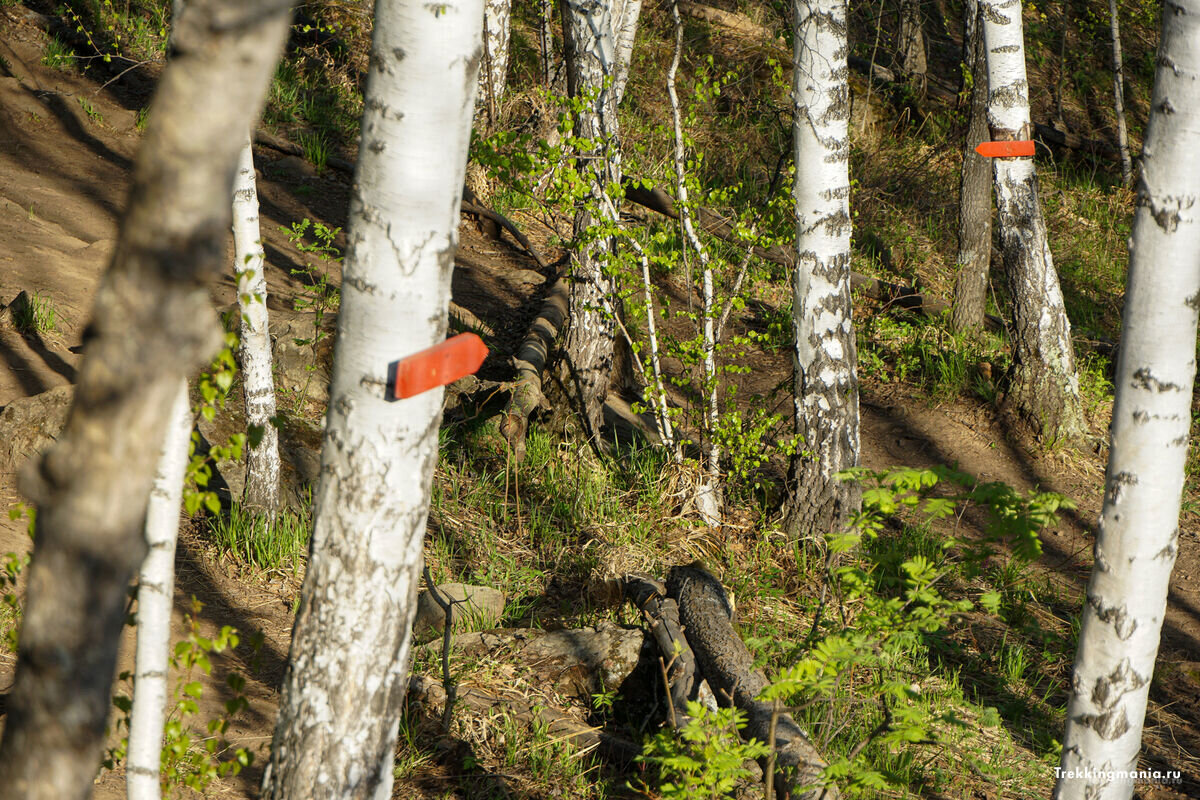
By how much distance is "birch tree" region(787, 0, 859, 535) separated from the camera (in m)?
4.75

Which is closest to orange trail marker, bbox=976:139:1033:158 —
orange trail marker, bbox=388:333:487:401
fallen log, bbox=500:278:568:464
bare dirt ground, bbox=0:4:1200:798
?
bare dirt ground, bbox=0:4:1200:798

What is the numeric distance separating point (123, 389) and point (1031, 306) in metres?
6.87

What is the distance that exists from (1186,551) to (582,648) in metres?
4.54

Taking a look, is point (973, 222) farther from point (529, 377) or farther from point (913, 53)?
point (913, 53)

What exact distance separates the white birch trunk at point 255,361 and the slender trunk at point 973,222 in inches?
244

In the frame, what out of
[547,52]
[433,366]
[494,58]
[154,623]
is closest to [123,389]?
[433,366]

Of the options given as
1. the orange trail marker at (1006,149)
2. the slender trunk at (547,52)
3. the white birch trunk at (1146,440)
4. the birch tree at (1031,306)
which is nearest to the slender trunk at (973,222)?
the birch tree at (1031,306)

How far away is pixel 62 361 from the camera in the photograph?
18.0 feet

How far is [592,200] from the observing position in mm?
4617

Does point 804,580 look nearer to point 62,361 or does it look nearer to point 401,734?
point 401,734

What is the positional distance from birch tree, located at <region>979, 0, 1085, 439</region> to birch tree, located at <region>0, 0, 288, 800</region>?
6298mm

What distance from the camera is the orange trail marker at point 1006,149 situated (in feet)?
20.0

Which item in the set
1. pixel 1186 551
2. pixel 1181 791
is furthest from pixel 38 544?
pixel 1186 551

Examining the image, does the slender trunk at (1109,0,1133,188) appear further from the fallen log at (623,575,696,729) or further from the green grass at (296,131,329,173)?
the fallen log at (623,575,696,729)
